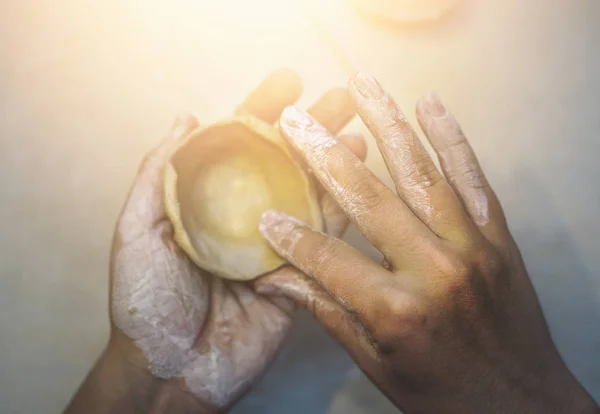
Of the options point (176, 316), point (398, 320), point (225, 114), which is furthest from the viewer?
point (225, 114)

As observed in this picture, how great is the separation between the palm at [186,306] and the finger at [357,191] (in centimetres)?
10

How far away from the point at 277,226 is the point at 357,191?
0.13 metres

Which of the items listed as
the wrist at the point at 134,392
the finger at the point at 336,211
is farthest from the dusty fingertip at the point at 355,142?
the wrist at the point at 134,392

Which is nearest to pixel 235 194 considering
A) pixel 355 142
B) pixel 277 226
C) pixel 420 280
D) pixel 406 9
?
pixel 277 226

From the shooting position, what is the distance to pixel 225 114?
3.11 ft

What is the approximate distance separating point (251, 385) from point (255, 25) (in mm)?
632

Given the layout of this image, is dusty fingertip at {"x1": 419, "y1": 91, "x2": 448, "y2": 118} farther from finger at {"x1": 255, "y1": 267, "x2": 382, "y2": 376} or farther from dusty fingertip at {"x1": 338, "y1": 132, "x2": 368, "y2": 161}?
finger at {"x1": 255, "y1": 267, "x2": 382, "y2": 376}

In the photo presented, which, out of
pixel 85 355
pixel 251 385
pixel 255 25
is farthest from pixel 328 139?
pixel 85 355

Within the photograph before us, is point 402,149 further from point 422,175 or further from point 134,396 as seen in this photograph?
point 134,396

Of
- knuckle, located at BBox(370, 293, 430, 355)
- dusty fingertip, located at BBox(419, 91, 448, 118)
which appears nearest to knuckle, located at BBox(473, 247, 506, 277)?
knuckle, located at BBox(370, 293, 430, 355)

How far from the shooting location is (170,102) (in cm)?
94

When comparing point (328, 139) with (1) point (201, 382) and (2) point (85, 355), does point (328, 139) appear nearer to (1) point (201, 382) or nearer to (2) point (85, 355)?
(1) point (201, 382)

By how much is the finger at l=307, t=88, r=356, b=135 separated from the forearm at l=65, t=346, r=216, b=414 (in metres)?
0.49

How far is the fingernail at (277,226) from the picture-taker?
0.79m
